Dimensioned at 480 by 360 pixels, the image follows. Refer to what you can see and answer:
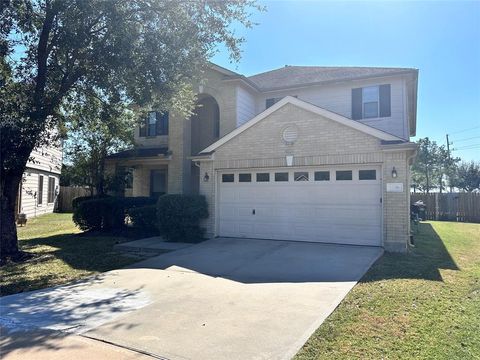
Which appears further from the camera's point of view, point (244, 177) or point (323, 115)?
point (244, 177)

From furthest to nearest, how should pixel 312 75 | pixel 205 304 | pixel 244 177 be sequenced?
pixel 312 75
pixel 244 177
pixel 205 304

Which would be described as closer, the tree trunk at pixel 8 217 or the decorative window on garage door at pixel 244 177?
the tree trunk at pixel 8 217

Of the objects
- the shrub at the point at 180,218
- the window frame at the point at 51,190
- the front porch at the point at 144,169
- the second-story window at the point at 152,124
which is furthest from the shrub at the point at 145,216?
the window frame at the point at 51,190

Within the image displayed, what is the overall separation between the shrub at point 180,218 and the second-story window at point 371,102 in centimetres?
817

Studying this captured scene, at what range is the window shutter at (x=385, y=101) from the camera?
1545 centimetres

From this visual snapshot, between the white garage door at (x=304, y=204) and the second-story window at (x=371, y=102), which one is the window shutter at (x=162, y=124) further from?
the second-story window at (x=371, y=102)

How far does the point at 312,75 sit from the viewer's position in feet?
59.1

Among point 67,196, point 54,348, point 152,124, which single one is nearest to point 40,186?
point 67,196

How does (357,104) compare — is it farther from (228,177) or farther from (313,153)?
(228,177)

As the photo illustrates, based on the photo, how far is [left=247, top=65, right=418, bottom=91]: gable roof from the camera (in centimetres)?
1570

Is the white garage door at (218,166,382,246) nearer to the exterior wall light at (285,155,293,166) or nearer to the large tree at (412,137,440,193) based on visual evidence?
the exterior wall light at (285,155,293,166)

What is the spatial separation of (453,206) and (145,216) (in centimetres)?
1951

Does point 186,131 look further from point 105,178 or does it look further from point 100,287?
point 100,287

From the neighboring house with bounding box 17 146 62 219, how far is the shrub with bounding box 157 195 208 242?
9.88 meters
